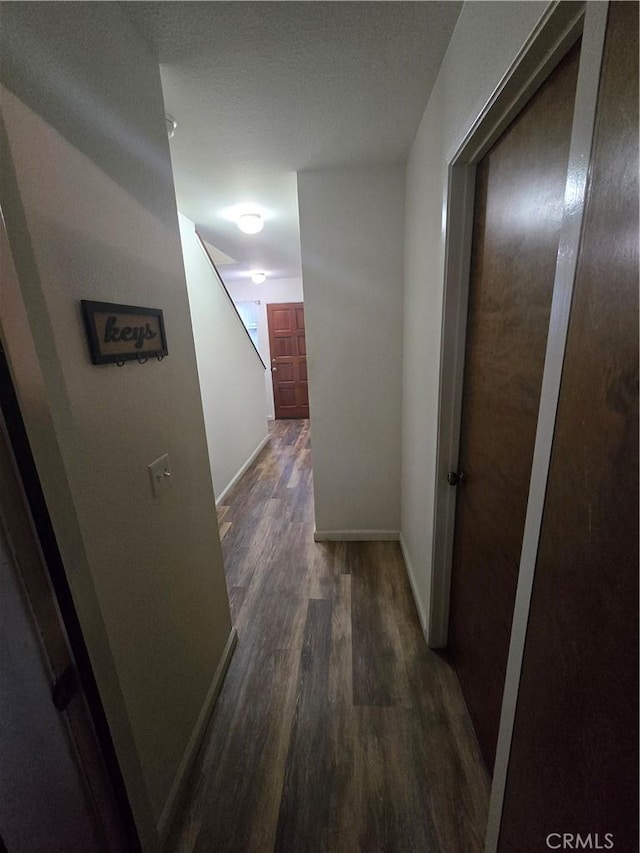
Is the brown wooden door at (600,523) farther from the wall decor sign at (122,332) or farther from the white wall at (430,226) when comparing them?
the wall decor sign at (122,332)

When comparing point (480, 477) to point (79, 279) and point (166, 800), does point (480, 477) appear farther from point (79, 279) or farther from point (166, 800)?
point (166, 800)

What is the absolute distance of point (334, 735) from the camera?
1.24 meters

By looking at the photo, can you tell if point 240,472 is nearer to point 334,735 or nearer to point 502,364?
point 334,735

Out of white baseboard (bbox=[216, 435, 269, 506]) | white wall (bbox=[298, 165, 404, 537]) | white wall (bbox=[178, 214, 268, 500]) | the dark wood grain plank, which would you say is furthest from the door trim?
white baseboard (bbox=[216, 435, 269, 506])

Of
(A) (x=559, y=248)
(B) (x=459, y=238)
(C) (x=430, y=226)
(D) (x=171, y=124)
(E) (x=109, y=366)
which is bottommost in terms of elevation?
(E) (x=109, y=366)

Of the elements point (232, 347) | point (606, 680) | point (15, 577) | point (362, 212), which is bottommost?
point (606, 680)

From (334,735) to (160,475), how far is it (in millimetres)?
1207

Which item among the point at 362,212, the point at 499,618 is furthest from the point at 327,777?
the point at 362,212

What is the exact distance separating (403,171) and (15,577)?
93.8 inches

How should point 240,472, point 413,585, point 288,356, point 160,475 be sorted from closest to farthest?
point 160,475 → point 413,585 → point 240,472 → point 288,356

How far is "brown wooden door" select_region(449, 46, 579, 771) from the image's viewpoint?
0.70 metres

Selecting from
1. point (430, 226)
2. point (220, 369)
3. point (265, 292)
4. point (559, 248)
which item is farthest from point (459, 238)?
point (265, 292)

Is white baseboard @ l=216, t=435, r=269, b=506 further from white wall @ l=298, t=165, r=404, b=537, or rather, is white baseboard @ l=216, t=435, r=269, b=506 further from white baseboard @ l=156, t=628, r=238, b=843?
white baseboard @ l=156, t=628, r=238, b=843

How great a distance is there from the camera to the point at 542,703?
64 centimetres
